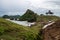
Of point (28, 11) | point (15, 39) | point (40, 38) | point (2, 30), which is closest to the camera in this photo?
point (15, 39)

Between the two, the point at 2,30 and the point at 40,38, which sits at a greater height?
the point at 2,30

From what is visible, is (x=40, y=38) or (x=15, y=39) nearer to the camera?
(x=15, y=39)

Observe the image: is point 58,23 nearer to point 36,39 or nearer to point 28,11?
point 36,39

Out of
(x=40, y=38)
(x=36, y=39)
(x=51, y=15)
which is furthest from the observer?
(x=51, y=15)

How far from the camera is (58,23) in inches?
808

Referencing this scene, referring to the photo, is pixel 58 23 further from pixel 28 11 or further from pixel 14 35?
pixel 28 11

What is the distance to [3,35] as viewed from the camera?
16.0 meters

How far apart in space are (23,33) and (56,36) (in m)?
3.24

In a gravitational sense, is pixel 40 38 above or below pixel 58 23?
below

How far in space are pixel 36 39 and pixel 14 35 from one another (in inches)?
109

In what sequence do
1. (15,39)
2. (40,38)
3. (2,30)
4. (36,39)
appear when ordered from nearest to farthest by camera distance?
(15,39)
(2,30)
(36,39)
(40,38)

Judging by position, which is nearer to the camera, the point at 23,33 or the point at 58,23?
the point at 23,33

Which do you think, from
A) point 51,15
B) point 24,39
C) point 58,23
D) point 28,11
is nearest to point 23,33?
point 24,39

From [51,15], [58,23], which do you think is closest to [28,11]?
[51,15]
